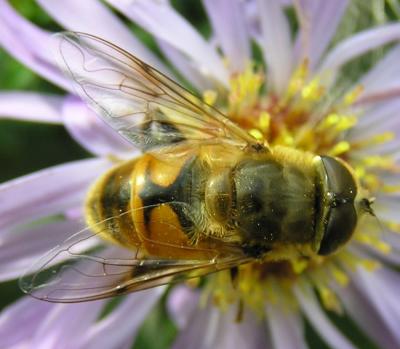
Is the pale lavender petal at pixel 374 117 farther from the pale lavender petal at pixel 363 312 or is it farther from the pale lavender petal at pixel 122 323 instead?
the pale lavender petal at pixel 122 323

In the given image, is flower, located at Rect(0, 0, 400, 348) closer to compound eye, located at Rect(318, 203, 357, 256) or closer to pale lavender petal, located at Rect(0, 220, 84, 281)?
pale lavender petal, located at Rect(0, 220, 84, 281)

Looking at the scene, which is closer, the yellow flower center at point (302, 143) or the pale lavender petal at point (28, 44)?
the pale lavender petal at point (28, 44)

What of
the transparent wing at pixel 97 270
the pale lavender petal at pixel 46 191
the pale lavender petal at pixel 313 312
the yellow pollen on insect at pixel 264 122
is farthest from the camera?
the pale lavender petal at pixel 313 312

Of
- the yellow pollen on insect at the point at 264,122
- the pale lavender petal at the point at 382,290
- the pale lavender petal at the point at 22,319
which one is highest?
the yellow pollen on insect at the point at 264,122

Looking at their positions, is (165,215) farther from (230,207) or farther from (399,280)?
(399,280)

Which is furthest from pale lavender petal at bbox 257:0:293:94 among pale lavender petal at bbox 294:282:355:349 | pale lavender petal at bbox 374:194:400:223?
pale lavender petal at bbox 294:282:355:349

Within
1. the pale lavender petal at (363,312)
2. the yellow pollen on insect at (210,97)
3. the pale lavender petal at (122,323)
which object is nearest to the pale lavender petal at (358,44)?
the yellow pollen on insect at (210,97)
